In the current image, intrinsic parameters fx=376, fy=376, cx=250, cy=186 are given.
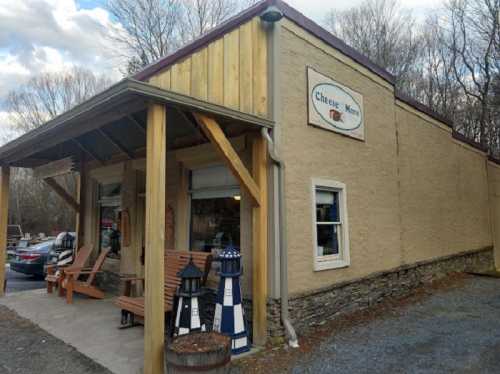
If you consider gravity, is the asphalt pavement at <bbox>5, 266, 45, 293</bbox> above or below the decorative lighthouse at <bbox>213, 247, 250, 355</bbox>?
below

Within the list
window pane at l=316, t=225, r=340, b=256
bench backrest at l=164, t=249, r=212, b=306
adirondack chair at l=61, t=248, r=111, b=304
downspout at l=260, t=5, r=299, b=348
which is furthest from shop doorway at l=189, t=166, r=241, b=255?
adirondack chair at l=61, t=248, r=111, b=304

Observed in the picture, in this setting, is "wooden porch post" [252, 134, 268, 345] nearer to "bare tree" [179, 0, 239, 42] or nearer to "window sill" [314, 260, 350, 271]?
"window sill" [314, 260, 350, 271]

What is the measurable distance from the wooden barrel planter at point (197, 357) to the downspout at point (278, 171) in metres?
1.53

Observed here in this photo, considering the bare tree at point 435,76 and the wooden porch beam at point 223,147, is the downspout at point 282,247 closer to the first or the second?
the wooden porch beam at point 223,147

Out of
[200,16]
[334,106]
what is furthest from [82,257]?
[200,16]

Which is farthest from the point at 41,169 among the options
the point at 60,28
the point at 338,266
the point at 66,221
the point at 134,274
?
the point at 66,221

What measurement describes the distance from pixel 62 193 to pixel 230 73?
588 centimetres

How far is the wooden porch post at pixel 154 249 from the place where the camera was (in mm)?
3746

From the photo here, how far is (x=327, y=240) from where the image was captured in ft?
20.4

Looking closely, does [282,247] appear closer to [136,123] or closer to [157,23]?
[136,123]

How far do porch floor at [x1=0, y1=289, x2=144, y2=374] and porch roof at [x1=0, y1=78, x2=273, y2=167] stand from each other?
2.78 metres

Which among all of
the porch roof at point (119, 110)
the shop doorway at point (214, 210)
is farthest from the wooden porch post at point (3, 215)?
the shop doorway at point (214, 210)

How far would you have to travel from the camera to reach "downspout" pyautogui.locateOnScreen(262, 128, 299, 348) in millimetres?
4852

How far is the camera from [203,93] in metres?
4.64
